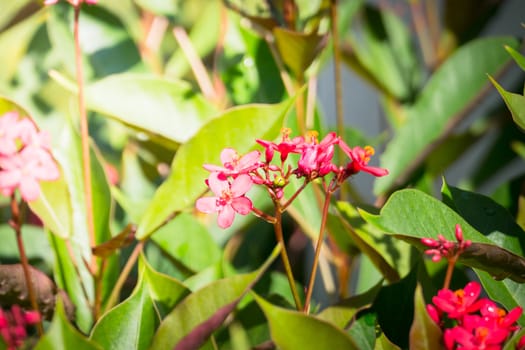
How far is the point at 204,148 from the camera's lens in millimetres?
616

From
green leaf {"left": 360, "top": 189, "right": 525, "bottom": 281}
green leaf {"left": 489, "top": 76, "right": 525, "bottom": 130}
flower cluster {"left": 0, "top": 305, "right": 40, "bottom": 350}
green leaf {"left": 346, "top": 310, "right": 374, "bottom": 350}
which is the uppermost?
green leaf {"left": 489, "top": 76, "right": 525, "bottom": 130}

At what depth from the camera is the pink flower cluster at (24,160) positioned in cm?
49

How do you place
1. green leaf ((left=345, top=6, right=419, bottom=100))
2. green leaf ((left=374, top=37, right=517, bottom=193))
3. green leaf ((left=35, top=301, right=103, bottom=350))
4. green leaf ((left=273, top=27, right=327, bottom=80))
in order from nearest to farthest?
green leaf ((left=35, top=301, right=103, bottom=350))
green leaf ((left=273, top=27, right=327, bottom=80))
green leaf ((left=374, top=37, right=517, bottom=193))
green leaf ((left=345, top=6, right=419, bottom=100))

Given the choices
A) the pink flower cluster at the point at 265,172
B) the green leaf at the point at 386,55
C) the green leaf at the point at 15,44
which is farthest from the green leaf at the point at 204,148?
the green leaf at the point at 15,44

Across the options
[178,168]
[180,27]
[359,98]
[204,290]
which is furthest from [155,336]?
[359,98]

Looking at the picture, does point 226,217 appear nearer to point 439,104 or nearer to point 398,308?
point 398,308

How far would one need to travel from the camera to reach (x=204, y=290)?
496mm

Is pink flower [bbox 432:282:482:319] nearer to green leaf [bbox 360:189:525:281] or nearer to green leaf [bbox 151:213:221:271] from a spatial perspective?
green leaf [bbox 360:189:525:281]

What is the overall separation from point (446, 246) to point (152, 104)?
34 cm

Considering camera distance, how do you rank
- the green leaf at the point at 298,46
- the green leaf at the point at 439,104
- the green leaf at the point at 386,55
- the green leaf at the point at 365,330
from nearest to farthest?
the green leaf at the point at 365,330 → the green leaf at the point at 298,46 → the green leaf at the point at 439,104 → the green leaf at the point at 386,55

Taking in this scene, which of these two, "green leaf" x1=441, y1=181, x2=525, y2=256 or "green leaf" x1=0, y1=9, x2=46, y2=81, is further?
"green leaf" x1=0, y1=9, x2=46, y2=81

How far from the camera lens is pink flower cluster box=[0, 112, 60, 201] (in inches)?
19.2

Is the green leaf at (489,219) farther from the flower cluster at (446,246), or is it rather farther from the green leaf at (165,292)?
the green leaf at (165,292)

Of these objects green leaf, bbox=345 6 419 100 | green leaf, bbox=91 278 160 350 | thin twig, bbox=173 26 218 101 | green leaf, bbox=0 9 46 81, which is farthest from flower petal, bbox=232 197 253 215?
green leaf, bbox=0 9 46 81
